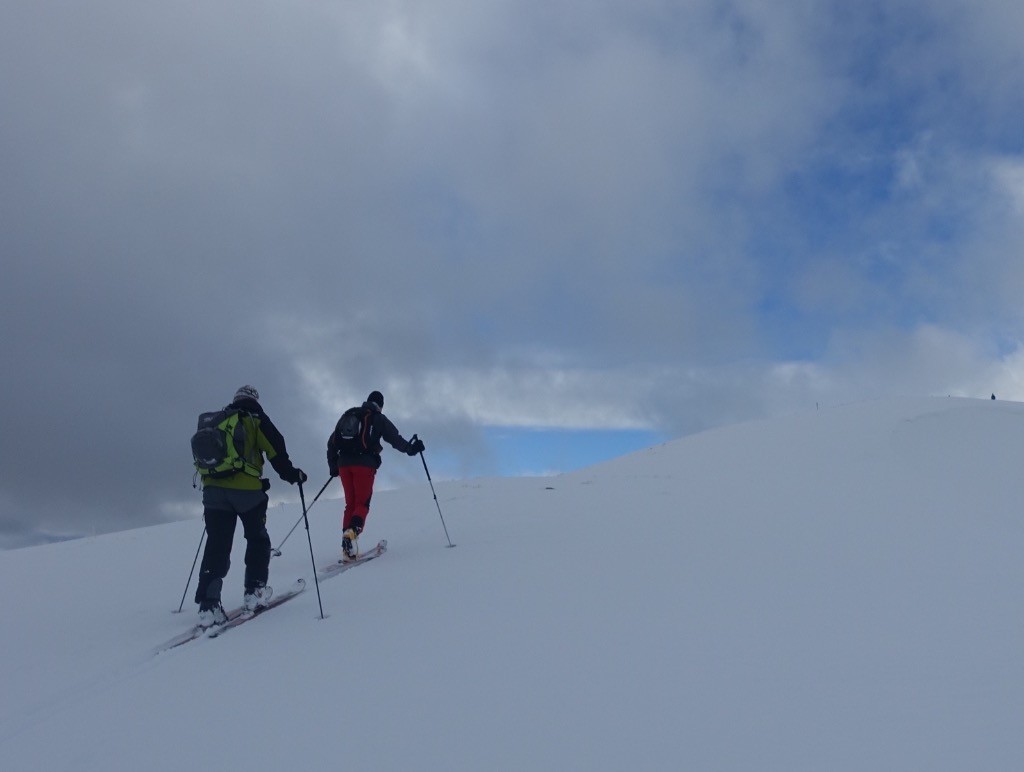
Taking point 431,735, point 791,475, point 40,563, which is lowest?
point 431,735

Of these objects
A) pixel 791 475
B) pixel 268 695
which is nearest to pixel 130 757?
pixel 268 695

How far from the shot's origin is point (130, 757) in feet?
13.4

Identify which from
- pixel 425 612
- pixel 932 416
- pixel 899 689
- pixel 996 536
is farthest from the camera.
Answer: pixel 932 416

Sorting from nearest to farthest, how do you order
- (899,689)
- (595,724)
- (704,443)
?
(595,724) < (899,689) < (704,443)

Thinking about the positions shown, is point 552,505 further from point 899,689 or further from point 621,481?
point 899,689

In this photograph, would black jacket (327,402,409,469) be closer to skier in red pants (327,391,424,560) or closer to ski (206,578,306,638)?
skier in red pants (327,391,424,560)

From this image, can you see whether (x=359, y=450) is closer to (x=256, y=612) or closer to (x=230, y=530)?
(x=230, y=530)

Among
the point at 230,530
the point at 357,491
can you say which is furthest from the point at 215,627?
the point at 357,491

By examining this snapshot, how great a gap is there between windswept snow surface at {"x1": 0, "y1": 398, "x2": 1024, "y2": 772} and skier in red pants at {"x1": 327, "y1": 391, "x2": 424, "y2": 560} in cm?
77

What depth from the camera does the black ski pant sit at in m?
7.28

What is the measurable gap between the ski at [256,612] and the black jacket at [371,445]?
6.57 ft

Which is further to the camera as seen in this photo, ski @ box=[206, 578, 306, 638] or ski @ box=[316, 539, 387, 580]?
ski @ box=[316, 539, 387, 580]

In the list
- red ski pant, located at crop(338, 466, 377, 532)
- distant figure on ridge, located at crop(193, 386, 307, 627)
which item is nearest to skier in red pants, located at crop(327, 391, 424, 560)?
red ski pant, located at crop(338, 466, 377, 532)

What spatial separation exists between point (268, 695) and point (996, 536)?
357 inches
